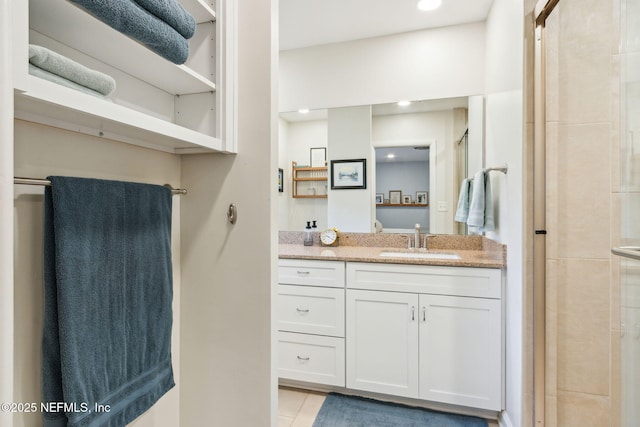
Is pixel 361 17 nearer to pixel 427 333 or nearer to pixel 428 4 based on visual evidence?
pixel 428 4

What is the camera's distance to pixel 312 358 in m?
2.16

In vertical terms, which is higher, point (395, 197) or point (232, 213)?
point (395, 197)

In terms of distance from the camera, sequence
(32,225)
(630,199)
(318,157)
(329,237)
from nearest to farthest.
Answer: (32,225), (630,199), (329,237), (318,157)

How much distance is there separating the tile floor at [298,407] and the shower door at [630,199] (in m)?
1.17

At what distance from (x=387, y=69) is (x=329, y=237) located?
1365 millimetres

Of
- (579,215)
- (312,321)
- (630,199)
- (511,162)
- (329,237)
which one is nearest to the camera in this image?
(630,199)

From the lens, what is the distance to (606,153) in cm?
141

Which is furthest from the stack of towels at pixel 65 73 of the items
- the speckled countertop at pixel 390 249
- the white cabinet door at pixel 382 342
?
the white cabinet door at pixel 382 342

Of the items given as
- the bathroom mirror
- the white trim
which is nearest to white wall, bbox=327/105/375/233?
the bathroom mirror

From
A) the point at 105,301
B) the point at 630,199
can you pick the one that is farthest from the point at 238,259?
the point at 630,199

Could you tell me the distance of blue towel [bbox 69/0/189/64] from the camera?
26.1 inches

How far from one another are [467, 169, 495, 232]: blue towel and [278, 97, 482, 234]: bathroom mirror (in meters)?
0.39

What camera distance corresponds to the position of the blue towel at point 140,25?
66 centimetres

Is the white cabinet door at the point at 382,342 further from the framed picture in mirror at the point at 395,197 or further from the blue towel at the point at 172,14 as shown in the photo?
the blue towel at the point at 172,14
